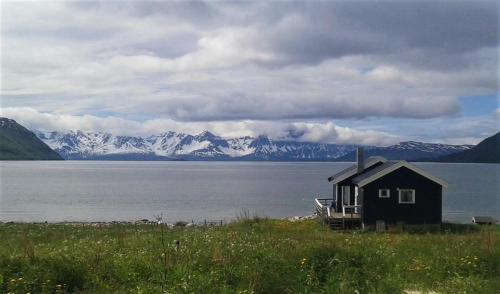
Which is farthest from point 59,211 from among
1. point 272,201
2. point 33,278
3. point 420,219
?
point 33,278

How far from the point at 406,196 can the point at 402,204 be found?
2.51ft

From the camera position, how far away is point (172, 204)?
92.1 metres

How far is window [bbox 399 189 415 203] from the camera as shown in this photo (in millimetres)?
42531

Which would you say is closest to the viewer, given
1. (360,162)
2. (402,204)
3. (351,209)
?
(402,204)

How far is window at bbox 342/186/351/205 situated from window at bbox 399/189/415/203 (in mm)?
5783

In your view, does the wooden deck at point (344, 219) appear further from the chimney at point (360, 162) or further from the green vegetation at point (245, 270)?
the green vegetation at point (245, 270)

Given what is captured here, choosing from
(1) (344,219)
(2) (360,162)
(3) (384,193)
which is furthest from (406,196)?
(2) (360,162)

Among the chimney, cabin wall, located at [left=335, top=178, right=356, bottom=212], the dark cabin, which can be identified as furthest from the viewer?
the chimney

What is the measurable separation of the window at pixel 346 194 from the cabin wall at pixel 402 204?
4.78m

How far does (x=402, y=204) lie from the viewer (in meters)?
42.5

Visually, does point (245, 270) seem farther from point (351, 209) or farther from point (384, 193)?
point (351, 209)

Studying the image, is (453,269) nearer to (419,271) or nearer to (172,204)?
(419,271)

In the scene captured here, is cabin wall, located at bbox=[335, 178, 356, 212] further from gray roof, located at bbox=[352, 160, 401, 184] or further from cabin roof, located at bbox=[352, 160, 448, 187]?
cabin roof, located at bbox=[352, 160, 448, 187]

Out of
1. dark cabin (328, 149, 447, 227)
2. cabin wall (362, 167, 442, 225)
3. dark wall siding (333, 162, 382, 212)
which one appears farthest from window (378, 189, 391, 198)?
dark wall siding (333, 162, 382, 212)
